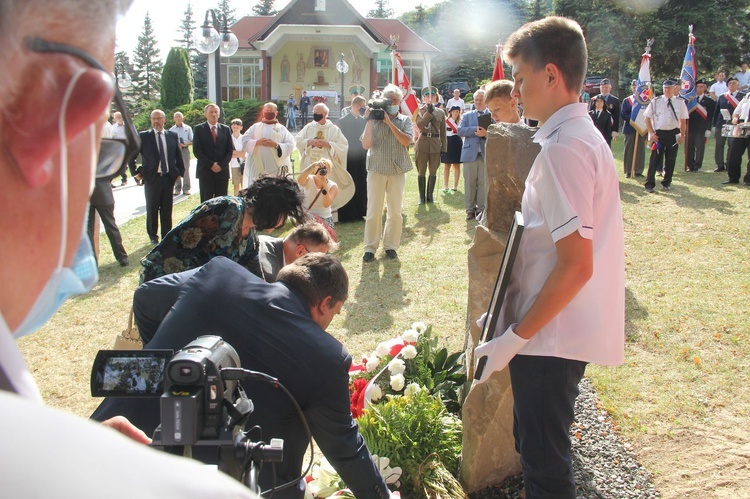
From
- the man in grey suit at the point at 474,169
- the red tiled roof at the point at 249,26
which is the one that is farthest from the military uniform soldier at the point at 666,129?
the red tiled roof at the point at 249,26

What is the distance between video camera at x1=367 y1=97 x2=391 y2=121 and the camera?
8.26m

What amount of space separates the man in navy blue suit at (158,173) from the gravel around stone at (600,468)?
6.79 meters

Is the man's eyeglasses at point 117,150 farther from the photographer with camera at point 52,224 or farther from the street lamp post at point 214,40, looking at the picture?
the street lamp post at point 214,40

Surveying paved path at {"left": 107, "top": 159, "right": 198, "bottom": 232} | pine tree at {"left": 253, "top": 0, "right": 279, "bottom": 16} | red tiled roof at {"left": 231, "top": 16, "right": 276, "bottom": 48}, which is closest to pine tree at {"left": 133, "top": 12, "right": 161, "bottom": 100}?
pine tree at {"left": 253, "top": 0, "right": 279, "bottom": 16}

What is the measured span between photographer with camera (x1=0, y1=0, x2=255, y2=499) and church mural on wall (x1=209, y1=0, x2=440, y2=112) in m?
40.0

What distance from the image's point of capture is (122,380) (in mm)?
1619

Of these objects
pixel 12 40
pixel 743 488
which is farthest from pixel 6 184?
pixel 743 488

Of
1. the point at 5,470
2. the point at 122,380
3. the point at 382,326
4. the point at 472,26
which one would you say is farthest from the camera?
the point at 472,26

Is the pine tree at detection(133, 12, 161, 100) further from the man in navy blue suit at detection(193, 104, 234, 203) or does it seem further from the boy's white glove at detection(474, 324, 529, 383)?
the boy's white glove at detection(474, 324, 529, 383)

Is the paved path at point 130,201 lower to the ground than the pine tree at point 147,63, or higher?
lower

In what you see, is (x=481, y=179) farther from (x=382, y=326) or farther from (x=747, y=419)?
(x=747, y=419)

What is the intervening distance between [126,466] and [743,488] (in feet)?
12.6

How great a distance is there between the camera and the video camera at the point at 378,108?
8258 millimetres

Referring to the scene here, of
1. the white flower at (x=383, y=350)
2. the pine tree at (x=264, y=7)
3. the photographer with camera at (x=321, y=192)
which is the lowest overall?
the white flower at (x=383, y=350)
